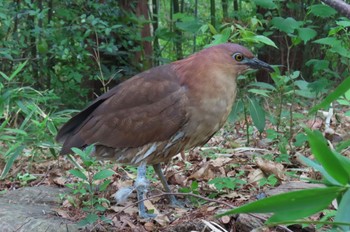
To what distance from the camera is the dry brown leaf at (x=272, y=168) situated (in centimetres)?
390

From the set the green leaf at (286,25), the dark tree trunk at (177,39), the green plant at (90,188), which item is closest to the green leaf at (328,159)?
the green plant at (90,188)

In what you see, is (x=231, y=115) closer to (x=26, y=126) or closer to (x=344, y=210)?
(x=26, y=126)

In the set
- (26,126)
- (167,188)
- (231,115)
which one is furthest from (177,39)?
(167,188)

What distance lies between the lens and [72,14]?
7789mm

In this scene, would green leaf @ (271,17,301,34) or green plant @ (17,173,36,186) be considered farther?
green leaf @ (271,17,301,34)

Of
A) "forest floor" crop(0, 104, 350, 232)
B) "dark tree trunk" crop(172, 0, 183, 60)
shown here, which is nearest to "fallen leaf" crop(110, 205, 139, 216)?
"forest floor" crop(0, 104, 350, 232)

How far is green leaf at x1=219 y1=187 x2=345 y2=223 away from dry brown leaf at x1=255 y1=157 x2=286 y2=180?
2.86 metres

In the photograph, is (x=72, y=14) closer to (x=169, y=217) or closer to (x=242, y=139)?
(x=242, y=139)

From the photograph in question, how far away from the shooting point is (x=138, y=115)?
11.9ft

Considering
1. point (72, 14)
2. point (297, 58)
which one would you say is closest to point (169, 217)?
point (72, 14)

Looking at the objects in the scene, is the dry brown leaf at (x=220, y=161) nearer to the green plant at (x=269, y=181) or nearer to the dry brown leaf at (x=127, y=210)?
the green plant at (x=269, y=181)

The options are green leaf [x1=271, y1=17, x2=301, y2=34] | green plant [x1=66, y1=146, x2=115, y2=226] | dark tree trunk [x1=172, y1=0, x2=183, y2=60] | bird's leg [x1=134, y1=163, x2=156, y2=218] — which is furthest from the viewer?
dark tree trunk [x1=172, y1=0, x2=183, y2=60]

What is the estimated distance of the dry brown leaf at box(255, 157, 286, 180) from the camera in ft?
12.8

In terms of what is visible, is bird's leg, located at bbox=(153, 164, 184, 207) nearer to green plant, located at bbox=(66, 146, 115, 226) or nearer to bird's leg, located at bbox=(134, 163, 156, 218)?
bird's leg, located at bbox=(134, 163, 156, 218)
